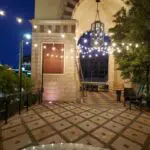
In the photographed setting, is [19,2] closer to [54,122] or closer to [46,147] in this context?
[54,122]

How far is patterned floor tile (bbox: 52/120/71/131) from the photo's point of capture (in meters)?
4.51

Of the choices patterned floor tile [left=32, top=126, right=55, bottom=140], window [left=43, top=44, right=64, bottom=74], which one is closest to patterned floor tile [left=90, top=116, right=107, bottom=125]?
patterned floor tile [left=32, top=126, right=55, bottom=140]

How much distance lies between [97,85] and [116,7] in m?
6.81

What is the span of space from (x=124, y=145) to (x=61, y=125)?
71.5 inches

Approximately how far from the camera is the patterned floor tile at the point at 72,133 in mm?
3840

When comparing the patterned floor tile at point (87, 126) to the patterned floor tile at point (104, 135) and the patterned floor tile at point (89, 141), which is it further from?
the patterned floor tile at point (89, 141)

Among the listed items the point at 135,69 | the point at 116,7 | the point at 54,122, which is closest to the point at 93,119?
the point at 54,122

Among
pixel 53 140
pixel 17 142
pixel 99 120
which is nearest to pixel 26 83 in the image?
pixel 99 120

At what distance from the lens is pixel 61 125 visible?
4770 millimetres

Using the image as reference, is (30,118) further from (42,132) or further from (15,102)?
(42,132)

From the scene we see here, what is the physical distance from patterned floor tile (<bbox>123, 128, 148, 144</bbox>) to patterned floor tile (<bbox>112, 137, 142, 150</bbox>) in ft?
0.77

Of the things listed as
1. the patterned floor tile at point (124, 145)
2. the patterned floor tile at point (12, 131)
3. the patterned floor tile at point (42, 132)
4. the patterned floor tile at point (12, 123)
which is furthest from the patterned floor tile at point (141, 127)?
the patterned floor tile at point (12, 123)

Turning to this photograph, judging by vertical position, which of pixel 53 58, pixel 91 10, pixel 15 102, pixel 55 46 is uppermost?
pixel 91 10

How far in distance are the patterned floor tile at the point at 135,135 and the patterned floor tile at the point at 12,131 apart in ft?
8.19
